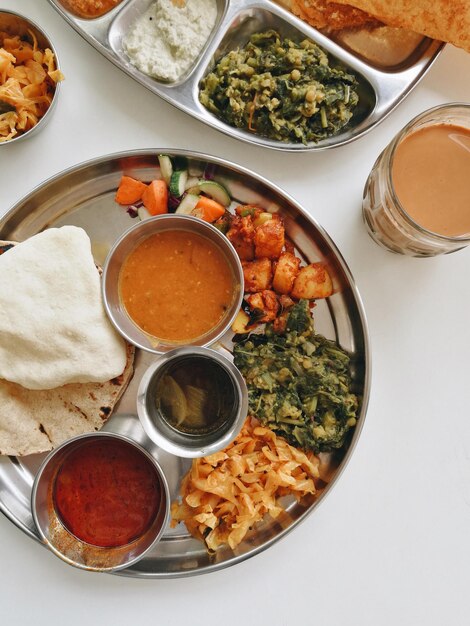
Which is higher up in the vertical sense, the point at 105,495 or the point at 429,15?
the point at 429,15

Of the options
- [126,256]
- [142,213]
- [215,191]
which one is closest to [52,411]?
[126,256]

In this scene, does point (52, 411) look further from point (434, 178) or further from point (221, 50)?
point (434, 178)

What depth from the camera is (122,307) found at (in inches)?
87.2

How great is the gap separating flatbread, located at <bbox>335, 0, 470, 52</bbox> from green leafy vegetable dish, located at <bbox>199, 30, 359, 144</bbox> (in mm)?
269

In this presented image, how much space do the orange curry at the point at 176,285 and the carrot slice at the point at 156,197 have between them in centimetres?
13

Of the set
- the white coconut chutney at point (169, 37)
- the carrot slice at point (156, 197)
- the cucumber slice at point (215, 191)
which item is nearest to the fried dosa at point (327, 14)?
the white coconut chutney at point (169, 37)

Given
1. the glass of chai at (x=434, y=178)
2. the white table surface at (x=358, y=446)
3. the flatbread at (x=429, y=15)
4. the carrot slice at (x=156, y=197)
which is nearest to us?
the glass of chai at (x=434, y=178)

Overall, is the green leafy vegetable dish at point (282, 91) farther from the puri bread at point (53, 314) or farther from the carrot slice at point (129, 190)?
the puri bread at point (53, 314)

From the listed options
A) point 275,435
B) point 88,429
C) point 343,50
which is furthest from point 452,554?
point 343,50

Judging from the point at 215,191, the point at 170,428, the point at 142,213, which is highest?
the point at 215,191

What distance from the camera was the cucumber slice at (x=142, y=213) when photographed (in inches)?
90.7

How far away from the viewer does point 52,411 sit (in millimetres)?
2273

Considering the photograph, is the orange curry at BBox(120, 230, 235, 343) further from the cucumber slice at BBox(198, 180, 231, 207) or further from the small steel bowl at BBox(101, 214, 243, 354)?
the cucumber slice at BBox(198, 180, 231, 207)

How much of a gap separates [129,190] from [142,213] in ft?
0.36
